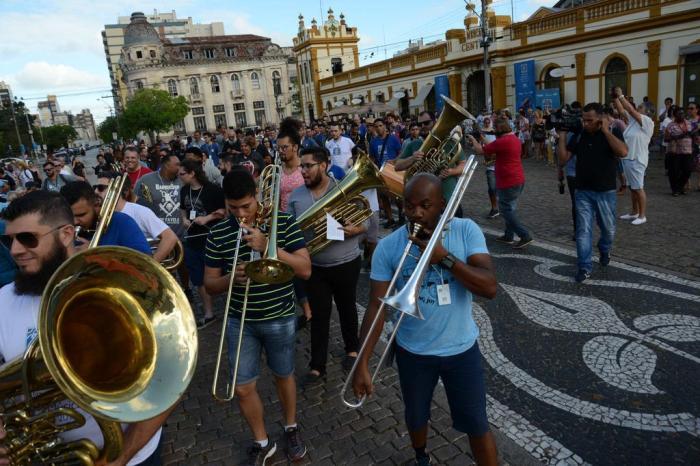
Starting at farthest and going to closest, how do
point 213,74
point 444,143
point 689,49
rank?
1. point 213,74
2. point 689,49
3. point 444,143

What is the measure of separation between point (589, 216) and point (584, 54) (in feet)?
53.7

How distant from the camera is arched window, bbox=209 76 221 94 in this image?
77.9m

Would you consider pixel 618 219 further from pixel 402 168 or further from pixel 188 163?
pixel 188 163

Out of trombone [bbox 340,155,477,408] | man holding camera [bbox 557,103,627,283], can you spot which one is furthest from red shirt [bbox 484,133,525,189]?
trombone [bbox 340,155,477,408]

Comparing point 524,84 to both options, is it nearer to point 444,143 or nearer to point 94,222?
point 444,143

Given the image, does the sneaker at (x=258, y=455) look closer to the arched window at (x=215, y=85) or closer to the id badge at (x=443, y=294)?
the id badge at (x=443, y=294)

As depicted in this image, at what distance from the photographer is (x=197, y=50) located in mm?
77250

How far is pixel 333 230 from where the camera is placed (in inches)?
161

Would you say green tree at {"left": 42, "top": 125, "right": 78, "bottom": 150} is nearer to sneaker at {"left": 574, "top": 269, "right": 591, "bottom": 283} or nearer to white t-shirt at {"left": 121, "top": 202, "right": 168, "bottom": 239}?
white t-shirt at {"left": 121, "top": 202, "right": 168, "bottom": 239}

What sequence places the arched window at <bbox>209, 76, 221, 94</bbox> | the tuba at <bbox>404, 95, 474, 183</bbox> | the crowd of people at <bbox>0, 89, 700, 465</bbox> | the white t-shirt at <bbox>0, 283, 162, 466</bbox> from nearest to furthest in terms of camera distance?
the white t-shirt at <bbox>0, 283, 162, 466</bbox> < the crowd of people at <bbox>0, 89, 700, 465</bbox> < the tuba at <bbox>404, 95, 474, 183</bbox> < the arched window at <bbox>209, 76, 221, 94</bbox>

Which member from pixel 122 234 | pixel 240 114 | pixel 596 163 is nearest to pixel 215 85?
pixel 240 114

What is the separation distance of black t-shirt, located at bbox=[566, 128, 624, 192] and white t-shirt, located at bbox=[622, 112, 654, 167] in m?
2.68

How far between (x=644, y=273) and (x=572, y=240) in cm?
157

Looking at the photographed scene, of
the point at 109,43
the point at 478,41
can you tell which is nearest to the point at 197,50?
the point at 109,43
